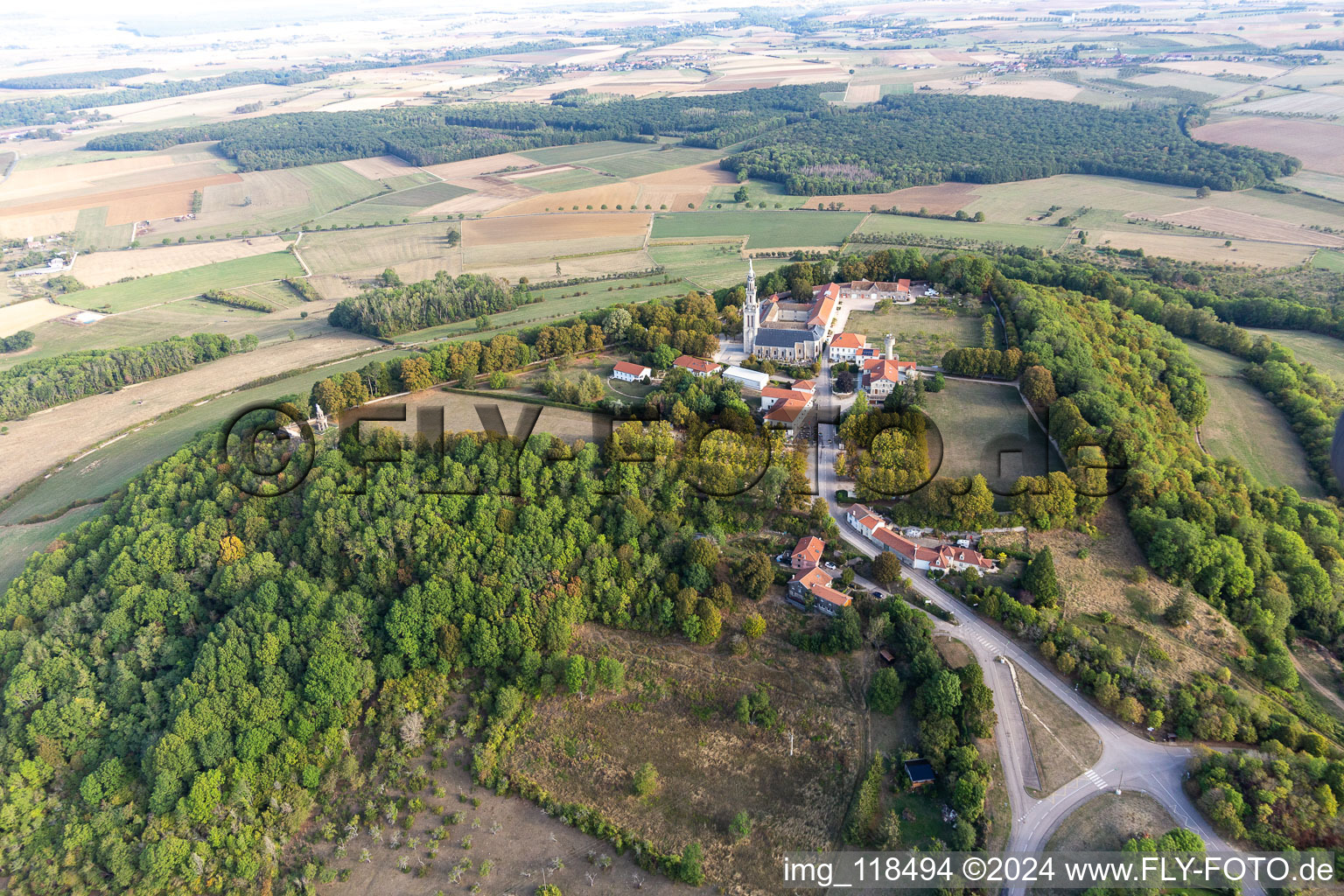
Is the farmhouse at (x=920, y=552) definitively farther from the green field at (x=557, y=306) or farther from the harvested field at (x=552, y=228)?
the harvested field at (x=552, y=228)

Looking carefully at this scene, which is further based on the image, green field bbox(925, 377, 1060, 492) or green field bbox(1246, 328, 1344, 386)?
green field bbox(1246, 328, 1344, 386)

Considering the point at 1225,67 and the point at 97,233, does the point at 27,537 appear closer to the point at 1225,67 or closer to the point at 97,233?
the point at 97,233

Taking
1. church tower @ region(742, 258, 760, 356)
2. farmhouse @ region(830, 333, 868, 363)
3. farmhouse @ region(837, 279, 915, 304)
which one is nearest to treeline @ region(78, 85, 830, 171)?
farmhouse @ region(837, 279, 915, 304)

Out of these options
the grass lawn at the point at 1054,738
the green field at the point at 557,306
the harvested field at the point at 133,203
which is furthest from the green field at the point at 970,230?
the harvested field at the point at 133,203

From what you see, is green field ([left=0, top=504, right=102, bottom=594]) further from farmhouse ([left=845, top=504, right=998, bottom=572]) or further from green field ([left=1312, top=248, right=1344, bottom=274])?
green field ([left=1312, top=248, right=1344, bottom=274])

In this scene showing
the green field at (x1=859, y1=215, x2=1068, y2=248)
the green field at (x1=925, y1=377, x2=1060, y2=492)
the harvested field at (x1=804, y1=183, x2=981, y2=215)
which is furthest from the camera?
the harvested field at (x1=804, y1=183, x2=981, y2=215)

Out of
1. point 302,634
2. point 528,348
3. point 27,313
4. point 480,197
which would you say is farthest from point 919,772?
point 480,197

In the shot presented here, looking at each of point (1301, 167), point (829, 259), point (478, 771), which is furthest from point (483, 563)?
point (1301, 167)
